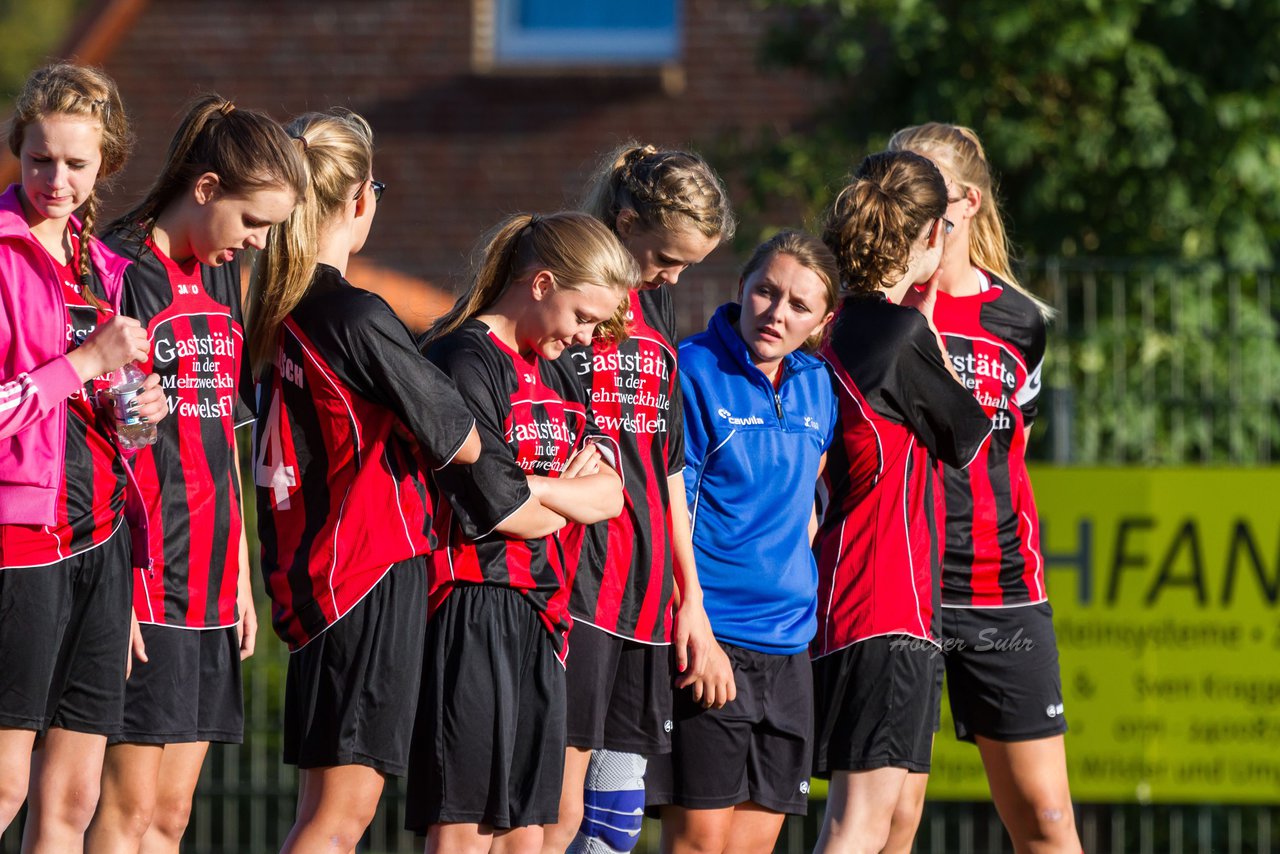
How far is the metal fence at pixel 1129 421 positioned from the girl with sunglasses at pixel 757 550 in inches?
124

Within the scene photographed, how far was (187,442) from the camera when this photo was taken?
3.69m

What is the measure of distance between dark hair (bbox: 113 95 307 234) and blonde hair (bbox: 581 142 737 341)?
2.69 feet

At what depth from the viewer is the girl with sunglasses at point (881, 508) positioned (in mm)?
4043

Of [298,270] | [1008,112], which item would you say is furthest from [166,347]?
[1008,112]

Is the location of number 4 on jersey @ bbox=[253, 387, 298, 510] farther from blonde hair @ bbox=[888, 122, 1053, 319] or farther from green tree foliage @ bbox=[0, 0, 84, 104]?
green tree foliage @ bbox=[0, 0, 84, 104]

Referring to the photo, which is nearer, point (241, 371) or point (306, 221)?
point (306, 221)

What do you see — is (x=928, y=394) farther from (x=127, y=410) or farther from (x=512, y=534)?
(x=127, y=410)

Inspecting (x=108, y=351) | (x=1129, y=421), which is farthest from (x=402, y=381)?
(x=1129, y=421)

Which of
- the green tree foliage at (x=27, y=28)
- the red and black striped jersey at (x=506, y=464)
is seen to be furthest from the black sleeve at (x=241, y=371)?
→ the green tree foliage at (x=27, y=28)

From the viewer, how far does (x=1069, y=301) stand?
298 inches

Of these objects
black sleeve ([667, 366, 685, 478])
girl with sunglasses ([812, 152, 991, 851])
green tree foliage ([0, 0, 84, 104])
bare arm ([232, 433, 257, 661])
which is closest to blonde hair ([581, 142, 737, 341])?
black sleeve ([667, 366, 685, 478])

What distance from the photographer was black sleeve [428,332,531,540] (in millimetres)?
3518

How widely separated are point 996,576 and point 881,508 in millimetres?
525

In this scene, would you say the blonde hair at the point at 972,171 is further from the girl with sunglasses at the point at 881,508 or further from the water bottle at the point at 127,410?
the water bottle at the point at 127,410
